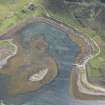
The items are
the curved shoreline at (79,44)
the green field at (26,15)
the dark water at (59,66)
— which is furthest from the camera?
the green field at (26,15)

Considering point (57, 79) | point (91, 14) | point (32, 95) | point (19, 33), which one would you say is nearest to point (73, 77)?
point (57, 79)

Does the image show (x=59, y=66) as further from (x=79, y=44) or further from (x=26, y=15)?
(x=26, y=15)

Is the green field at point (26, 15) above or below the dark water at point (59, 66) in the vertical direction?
above

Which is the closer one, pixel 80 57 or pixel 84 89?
pixel 84 89

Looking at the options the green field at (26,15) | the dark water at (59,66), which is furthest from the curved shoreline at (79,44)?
the green field at (26,15)

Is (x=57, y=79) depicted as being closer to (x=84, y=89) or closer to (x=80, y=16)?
(x=84, y=89)

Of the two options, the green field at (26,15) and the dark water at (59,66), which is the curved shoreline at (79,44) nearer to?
the dark water at (59,66)

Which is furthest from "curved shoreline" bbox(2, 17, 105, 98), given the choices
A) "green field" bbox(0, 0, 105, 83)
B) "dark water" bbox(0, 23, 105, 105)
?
"green field" bbox(0, 0, 105, 83)

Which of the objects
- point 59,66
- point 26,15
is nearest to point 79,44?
point 59,66

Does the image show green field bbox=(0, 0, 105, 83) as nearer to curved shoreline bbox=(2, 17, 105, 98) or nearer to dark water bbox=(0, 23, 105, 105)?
curved shoreline bbox=(2, 17, 105, 98)
